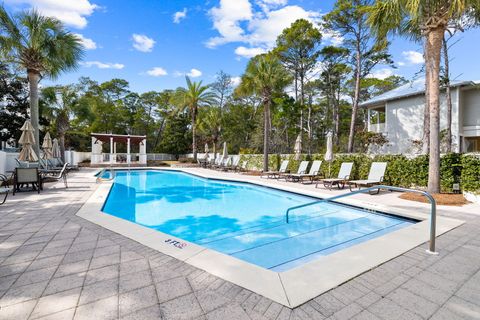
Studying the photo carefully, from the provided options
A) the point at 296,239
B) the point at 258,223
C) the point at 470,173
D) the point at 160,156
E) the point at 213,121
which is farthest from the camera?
the point at 160,156

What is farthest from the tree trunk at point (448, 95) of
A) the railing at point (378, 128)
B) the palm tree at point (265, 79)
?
the palm tree at point (265, 79)

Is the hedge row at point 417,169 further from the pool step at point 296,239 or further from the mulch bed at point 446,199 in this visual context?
the pool step at point 296,239

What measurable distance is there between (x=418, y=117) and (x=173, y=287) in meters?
18.9

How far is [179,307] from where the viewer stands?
6.66 feet

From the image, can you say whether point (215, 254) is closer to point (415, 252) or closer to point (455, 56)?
point (415, 252)

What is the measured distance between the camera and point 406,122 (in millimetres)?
16734

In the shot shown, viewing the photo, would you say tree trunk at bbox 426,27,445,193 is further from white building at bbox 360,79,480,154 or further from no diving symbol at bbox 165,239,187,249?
white building at bbox 360,79,480,154

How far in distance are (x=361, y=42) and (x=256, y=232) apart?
1963 centimetres

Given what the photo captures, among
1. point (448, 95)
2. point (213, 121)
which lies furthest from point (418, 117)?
point (213, 121)

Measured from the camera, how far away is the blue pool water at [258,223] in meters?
4.34

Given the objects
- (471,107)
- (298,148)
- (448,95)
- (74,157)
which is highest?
(448,95)

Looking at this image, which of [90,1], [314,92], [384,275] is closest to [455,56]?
[314,92]

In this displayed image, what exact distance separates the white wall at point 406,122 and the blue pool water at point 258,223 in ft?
40.0

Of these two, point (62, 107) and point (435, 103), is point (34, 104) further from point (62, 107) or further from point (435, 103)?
point (435, 103)
